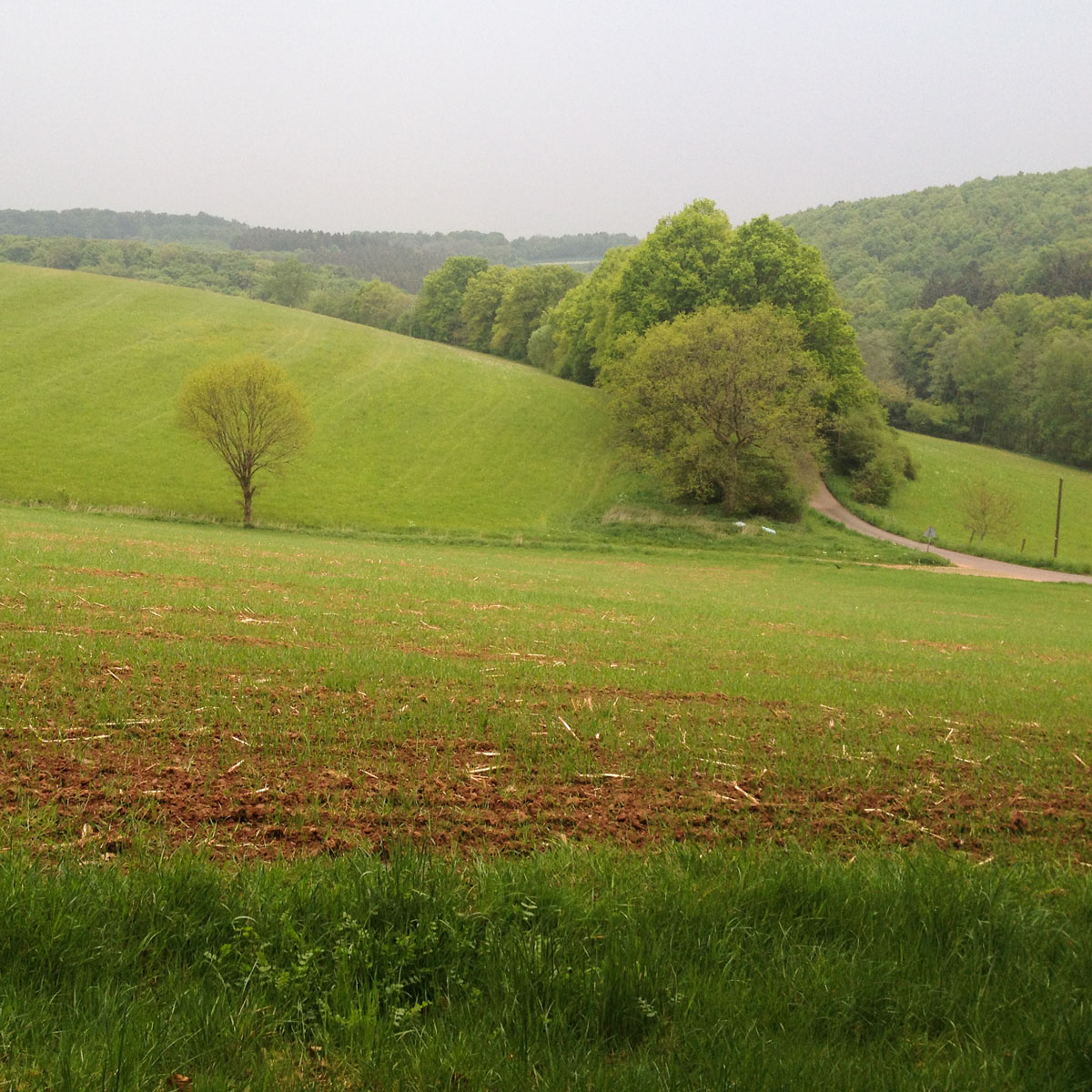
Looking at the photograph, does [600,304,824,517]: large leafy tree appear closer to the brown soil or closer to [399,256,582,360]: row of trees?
[399,256,582,360]: row of trees

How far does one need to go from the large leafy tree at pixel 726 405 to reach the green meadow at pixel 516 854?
42.2m

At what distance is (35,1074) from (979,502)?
7499 cm

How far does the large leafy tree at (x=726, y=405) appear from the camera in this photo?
55906 mm

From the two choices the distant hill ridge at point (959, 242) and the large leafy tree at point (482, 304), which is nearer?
the large leafy tree at point (482, 304)

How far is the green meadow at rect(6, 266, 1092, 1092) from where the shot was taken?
315 cm

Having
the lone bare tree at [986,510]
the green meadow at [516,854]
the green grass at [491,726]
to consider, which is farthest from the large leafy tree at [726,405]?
the green meadow at [516,854]

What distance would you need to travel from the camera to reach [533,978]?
3.52 metres

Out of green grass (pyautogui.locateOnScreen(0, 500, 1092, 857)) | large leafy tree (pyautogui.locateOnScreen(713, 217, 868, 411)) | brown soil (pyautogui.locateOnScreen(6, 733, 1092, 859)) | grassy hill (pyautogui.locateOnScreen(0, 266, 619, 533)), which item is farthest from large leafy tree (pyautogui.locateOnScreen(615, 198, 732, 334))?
brown soil (pyautogui.locateOnScreen(6, 733, 1092, 859))

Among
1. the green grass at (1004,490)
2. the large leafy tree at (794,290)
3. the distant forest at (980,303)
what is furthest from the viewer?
the distant forest at (980,303)

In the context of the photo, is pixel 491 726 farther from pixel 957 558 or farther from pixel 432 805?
pixel 957 558

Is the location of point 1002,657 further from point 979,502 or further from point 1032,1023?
point 979,502

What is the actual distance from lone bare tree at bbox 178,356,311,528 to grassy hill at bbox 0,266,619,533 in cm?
444

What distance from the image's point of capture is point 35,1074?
273 centimetres

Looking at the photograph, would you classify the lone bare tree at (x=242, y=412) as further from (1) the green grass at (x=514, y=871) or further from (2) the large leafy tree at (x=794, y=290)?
(1) the green grass at (x=514, y=871)
